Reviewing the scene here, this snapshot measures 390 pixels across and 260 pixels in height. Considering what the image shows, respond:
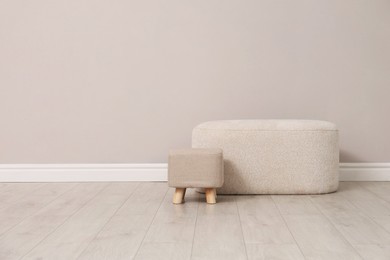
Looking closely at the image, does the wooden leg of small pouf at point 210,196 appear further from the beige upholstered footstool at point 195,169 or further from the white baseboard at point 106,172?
the white baseboard at point 106,172

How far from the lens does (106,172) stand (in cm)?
361

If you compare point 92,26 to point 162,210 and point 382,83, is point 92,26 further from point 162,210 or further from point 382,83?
point 382,83

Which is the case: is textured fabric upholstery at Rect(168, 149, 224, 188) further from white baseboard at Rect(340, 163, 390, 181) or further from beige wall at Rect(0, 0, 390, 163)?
white baseboard at Rect(340, 163, 390, 181)

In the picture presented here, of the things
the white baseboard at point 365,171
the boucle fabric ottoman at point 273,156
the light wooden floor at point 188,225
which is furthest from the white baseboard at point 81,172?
the white baseboard at point 365,171

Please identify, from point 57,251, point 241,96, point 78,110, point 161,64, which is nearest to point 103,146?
point 78,110

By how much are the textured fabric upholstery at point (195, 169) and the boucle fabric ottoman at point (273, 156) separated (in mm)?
259

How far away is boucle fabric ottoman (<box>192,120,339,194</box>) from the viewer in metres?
3.14

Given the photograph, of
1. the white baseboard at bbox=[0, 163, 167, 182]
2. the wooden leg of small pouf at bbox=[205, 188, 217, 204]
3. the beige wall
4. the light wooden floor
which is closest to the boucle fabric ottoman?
the light wooden floor

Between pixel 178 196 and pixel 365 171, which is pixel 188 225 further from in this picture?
pixel 365 171

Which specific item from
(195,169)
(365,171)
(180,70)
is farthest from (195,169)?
(365,171)

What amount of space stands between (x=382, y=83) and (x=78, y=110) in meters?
1.84

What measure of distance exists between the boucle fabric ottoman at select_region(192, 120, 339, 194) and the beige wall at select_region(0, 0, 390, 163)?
41 centimetres

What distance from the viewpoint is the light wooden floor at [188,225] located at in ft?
6.79

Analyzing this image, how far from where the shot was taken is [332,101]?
3.54 metres
